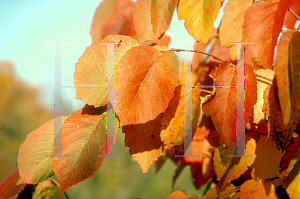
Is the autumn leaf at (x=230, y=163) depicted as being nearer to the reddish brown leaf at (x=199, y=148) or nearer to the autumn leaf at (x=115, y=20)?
the reddish brown leaf at (x=199, y=148)

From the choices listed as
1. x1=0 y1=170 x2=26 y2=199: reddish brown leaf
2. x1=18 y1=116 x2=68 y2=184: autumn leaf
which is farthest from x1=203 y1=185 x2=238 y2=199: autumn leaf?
x1=0 y1=170 x2=26 y2=199: reddish brown leaf

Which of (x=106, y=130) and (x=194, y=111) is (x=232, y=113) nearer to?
(x=194, y=111)

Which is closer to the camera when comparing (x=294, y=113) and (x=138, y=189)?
(x=294, y=113)

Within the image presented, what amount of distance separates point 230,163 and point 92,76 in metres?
0.23

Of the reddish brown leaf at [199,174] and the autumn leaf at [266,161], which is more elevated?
the autumn leaf at [266,161]

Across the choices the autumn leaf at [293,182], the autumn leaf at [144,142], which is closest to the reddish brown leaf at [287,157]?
the autumn leaf at [293,182]

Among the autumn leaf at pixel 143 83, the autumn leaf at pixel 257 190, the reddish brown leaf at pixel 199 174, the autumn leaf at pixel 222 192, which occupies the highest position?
the autumn leaf at pixel 143 83

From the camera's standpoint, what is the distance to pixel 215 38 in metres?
0.56

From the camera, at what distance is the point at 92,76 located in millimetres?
262

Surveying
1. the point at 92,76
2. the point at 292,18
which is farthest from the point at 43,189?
the point at 292,18

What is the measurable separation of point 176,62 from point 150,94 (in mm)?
50

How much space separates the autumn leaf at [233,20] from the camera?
12.2 inches

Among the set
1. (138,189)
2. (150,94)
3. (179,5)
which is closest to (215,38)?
(179,5)

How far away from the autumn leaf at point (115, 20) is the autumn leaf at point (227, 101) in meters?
0.29
